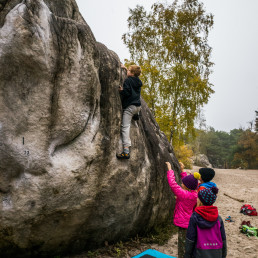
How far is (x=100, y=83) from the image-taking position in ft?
15.1

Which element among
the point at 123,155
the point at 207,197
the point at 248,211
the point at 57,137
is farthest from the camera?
the point at 248,211

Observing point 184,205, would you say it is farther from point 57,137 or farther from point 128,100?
point 57,137

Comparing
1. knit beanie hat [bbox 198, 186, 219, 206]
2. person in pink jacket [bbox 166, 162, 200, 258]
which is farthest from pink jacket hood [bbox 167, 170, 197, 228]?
knit beanie hat [bbox 198, 186, 219, 206]

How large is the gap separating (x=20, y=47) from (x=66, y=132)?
1.46 meters

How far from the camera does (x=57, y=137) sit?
12.6 feet

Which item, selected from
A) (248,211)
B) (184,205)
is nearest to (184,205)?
(184,205)

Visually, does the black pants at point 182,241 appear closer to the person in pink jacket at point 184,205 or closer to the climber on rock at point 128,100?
the person in pink jacket at point 184,205

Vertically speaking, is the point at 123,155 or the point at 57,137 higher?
the point at 57,137

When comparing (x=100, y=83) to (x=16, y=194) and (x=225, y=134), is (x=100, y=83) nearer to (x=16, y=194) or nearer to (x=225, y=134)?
(x=16, y=194)

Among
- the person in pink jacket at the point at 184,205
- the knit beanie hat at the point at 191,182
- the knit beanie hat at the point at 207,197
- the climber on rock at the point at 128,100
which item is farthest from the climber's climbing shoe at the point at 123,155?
the knit beanie hat at the point at 207,197

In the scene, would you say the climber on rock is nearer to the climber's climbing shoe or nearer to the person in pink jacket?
the climber's climbing shoe

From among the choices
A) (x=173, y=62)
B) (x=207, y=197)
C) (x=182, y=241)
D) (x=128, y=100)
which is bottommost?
(x=182, y=241)

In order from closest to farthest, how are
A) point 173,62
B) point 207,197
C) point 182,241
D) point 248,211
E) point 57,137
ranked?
point 207,197 → point 57,137 → point 182,241 → point 248,211 → point 173,62

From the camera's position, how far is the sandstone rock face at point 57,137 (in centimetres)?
351
